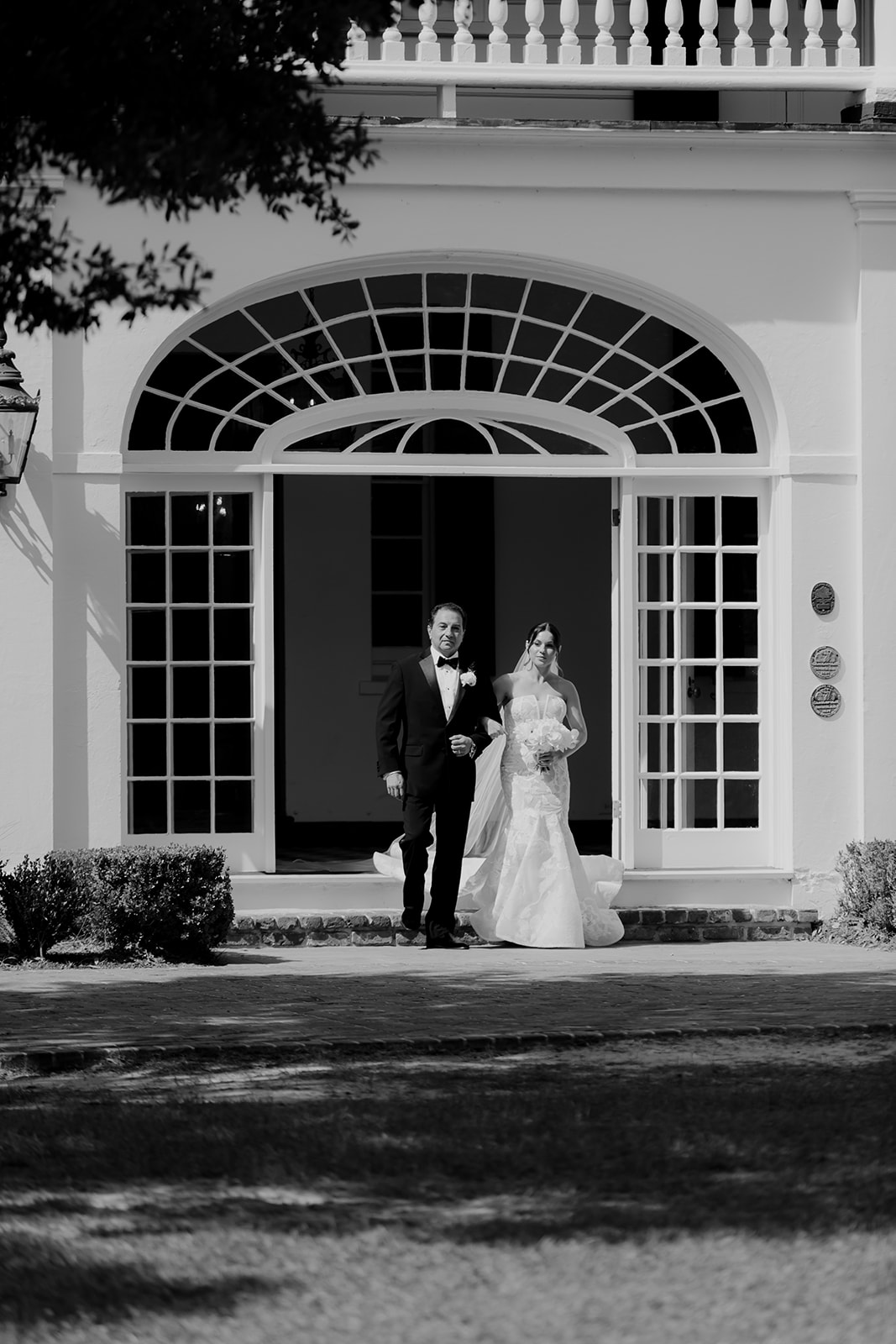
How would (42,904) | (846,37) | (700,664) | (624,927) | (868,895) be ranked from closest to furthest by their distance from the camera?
(42,904), (868,895), (624,927), (846,37), (700,664)

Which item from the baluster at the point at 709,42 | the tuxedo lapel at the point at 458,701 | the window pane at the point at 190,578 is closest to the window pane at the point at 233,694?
the window pane at the point at 190,578

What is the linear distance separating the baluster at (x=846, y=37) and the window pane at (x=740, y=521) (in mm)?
2770

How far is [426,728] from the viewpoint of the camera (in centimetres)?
1088

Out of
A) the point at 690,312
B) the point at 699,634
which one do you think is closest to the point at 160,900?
the point at 699,634

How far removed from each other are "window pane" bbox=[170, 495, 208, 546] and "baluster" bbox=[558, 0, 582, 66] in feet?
11.4

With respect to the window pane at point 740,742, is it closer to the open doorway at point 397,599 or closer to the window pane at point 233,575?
the window pane at point 233,575

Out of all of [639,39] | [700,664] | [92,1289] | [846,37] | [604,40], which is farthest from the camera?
[700,664]

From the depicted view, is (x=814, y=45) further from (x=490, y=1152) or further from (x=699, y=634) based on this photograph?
(x=490, y=1152)

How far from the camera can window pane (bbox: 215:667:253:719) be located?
38.5 ft

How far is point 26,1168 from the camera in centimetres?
580

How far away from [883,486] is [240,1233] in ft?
25.8

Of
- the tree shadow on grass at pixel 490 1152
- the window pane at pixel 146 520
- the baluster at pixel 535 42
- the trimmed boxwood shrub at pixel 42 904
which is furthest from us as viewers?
the window pane at pixel 146 520

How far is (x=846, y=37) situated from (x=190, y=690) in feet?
18.8

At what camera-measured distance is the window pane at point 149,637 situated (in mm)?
11711
